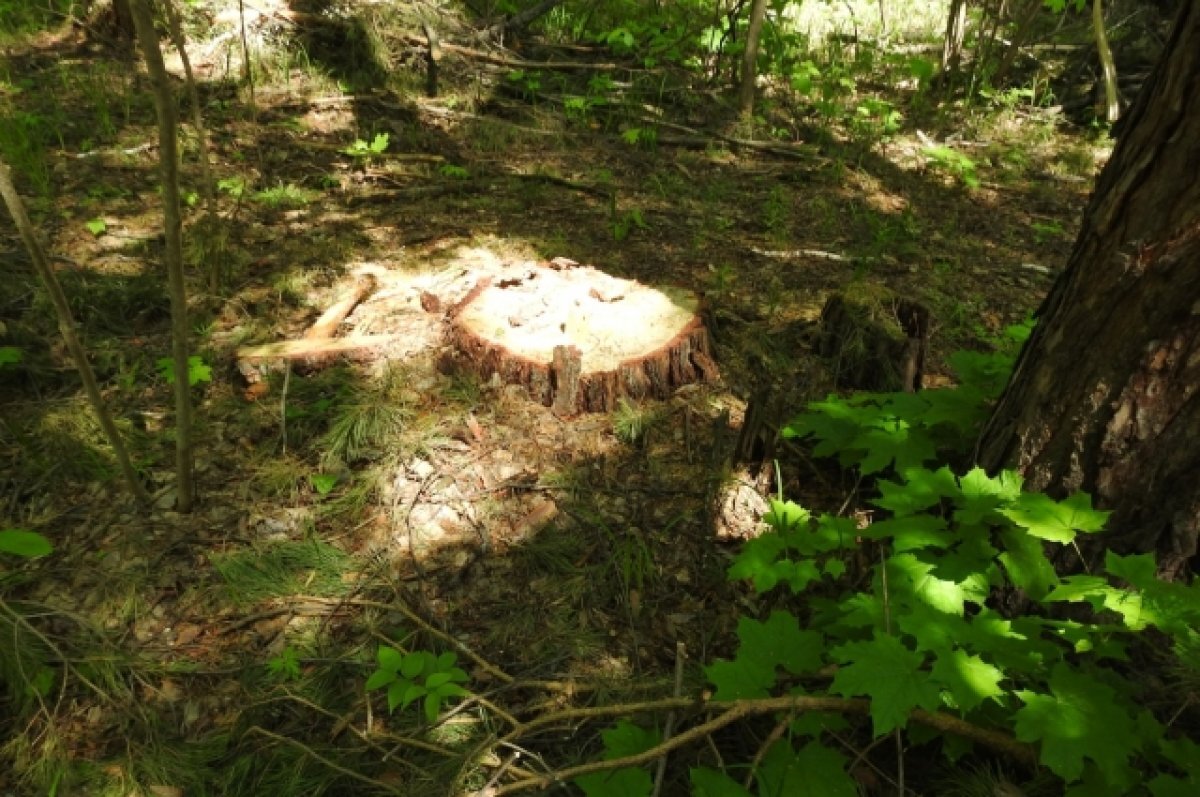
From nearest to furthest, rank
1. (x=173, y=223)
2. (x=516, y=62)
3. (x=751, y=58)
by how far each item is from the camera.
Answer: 1. (x=173, y=223)
2. (x=751, y=58)
3. (x=516, y=62)

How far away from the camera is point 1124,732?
1388 mm

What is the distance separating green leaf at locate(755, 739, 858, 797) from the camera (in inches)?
61.1

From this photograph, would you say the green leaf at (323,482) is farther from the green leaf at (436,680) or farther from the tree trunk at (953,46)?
the tree trunk at (953,46)

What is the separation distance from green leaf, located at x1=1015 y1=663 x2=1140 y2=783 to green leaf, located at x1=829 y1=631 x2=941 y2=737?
19 cm

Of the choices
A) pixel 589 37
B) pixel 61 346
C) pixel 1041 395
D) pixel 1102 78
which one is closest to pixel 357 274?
pixel 61 346

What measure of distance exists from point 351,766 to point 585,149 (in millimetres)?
5177

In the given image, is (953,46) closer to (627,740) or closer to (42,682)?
(627,740)

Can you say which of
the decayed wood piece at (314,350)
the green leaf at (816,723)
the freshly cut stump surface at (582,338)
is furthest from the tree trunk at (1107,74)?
the green leaf at (816,723)

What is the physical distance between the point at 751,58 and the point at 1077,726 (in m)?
6.02

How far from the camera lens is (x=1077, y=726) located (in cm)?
140

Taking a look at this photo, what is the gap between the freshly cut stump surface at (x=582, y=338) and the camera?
312cm

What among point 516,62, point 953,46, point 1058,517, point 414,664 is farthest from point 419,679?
point 953,46

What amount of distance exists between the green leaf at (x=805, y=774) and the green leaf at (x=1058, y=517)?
27.9 inches

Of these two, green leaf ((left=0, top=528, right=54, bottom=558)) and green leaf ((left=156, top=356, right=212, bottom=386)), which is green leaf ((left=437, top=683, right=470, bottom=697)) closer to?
green leaf ((left=0, top=528, right=54, bottom=558))
